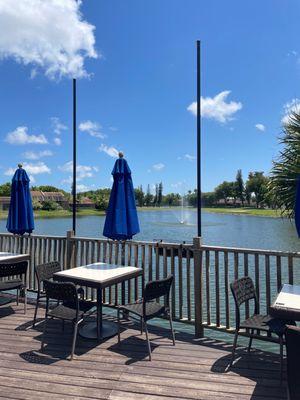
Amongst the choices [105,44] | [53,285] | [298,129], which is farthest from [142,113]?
[53,285]

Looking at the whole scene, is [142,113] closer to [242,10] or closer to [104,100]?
[104,100]

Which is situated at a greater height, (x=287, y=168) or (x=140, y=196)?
(x=140, y=196)

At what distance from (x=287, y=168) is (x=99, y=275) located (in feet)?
10.6

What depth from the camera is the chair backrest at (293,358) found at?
6.07 feet

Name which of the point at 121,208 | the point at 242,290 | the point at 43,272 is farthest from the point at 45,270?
the point at 242,290

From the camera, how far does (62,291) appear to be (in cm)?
334

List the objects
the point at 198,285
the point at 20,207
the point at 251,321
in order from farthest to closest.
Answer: the point at 20,207 → the point at 198,285 → the point at 251,321

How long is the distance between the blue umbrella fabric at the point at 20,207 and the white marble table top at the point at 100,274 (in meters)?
1.82

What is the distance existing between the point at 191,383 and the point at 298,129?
13.7 feet

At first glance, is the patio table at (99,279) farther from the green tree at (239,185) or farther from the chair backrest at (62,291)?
the green tree at (239,185)

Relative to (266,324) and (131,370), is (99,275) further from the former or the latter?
(266,324)

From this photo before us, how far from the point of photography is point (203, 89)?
15.4 ft

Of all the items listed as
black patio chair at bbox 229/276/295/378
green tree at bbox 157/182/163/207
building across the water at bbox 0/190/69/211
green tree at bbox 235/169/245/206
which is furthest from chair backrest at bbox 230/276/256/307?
green tree at bbox 157/182/163/207

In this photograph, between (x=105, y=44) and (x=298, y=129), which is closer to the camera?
(x=298, y=129)
